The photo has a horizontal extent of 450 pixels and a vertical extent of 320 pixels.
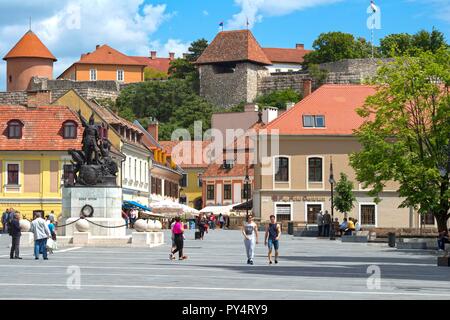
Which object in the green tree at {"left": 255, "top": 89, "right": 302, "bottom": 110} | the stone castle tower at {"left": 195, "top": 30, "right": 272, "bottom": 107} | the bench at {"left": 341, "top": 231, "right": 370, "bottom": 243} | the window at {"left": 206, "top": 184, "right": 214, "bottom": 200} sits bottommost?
the bench at {"left": 341, "top": 231, "right": 370, "bottom": 243}

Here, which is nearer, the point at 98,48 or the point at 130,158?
the point at 130,158

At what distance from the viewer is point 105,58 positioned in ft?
600

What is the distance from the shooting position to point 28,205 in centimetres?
7450

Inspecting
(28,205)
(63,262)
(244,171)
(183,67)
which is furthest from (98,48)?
(63,262)

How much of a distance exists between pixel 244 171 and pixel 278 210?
1983 cm

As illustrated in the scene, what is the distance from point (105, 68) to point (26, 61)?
2325 cm

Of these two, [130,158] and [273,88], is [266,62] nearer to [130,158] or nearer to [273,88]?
[273,88]

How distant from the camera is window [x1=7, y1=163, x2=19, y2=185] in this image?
7494 cm

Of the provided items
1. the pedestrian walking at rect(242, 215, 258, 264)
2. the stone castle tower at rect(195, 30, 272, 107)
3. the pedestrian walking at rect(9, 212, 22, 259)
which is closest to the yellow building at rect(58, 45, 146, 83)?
the stone castle tower at rect(195, 30, 272, 107)

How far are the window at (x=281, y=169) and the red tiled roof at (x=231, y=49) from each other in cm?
8115

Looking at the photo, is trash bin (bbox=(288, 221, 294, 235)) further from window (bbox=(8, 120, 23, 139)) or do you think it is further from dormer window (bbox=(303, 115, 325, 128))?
window (bbox=(8, 120, 23, 139))

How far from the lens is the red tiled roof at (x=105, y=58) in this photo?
598 feet

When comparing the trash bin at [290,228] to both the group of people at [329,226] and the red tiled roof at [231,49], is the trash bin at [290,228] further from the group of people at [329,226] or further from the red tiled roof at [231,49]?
the red tiled roof at [231,49]

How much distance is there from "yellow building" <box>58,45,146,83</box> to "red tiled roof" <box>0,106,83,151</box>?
105 metres
